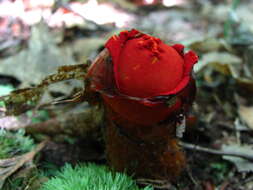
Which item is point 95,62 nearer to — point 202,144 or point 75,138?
point 75,138

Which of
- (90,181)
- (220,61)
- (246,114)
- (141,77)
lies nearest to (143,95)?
(141,77)

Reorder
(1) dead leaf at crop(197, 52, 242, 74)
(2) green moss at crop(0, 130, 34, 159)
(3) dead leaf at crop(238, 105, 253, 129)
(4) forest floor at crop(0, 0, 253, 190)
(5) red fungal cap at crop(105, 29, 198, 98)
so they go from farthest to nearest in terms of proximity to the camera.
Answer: (1) dead leaf at crop(197, 52, 242, 74), (3) dead leaf at crop(238, 105, 253, 129), (4) forest floor at crop(0, 0, 253, 190), (2) green moss at crop(0, 130, 34, 159), (5) red fungal cap at crop(105, 29, 198, 98)

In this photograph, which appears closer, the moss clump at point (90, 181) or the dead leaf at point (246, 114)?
the moss clump at point (90, 181)

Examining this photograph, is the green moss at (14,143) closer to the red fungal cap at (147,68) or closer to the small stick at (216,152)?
the red fungal cap at (147,68)

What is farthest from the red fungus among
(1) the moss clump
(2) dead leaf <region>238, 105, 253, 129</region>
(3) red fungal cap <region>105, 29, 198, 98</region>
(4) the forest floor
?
(2) dead leaf <region>238, 105, 253, 129</region>

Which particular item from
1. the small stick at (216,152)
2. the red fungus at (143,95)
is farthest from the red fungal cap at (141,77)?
the small stick at (216,152)

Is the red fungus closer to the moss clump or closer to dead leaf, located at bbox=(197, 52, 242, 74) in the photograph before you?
the moss clump
